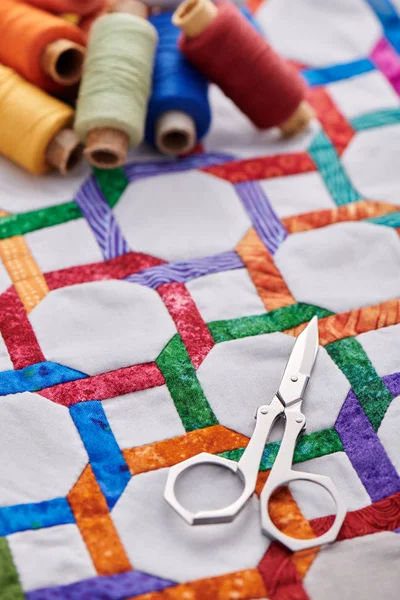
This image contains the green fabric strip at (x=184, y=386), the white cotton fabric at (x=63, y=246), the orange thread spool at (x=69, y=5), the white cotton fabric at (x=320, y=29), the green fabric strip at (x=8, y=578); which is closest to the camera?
the green fabric strip at (x=8, y=578)

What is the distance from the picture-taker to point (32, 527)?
1.75 ft

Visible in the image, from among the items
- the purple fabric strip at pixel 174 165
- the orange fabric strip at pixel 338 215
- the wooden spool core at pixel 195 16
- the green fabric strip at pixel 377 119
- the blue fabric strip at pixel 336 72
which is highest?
the wooden spool core at pixel 195 16

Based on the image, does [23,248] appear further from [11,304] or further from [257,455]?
[257,455]

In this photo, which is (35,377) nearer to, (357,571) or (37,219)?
(37,219)

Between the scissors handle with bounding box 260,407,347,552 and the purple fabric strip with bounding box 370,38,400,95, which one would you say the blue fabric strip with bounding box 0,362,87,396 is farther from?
the purple fabric strip with bounding box 370,38,400,95

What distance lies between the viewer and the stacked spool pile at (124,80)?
75cm

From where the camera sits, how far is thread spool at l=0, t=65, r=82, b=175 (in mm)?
743

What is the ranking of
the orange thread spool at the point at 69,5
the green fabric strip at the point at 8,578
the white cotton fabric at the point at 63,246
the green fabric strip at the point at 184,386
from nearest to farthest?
1. the green fabric strip at the point at 8,578
2. the green fabric strip at the point at 184,386
3. the white cotton fabric at the point at 63,246
4. the orange thread spool at the point at 69,5

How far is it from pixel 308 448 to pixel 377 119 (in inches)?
17.7

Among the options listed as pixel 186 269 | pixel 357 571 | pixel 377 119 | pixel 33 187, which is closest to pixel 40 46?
pixel 33 187

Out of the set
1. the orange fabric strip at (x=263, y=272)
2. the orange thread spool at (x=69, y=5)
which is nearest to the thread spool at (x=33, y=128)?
the orange thread spool at (x=69, y=5)

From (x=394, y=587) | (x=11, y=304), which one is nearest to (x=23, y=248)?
(x=11, y=304)

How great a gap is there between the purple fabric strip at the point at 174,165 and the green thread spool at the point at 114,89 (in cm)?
2

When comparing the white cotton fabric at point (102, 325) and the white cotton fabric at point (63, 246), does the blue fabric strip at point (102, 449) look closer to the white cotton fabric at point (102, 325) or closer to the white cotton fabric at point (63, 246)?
the white cotton fabric at point (102, 325)
